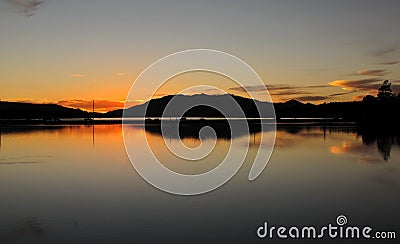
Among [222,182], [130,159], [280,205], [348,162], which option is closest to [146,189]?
[222,182]

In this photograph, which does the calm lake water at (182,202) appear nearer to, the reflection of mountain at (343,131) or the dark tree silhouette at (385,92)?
the reflection of mountain at (343,131)

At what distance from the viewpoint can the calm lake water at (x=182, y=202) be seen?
11.3m

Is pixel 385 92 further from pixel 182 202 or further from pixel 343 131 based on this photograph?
pixel 182 202

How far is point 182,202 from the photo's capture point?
49.5 ft

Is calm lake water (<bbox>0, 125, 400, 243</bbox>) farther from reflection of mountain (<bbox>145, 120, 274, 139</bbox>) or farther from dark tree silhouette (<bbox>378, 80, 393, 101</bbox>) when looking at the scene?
dark tree silhouette (<bbox>378, 80, 393, 101</bbox>)

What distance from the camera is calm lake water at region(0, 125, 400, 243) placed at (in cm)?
1129

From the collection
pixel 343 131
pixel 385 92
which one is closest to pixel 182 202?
pixel 343 131

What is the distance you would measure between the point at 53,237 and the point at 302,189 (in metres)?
10.4

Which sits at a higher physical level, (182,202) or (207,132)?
(207,132)

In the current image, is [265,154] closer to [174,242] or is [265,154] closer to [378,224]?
[378,224]

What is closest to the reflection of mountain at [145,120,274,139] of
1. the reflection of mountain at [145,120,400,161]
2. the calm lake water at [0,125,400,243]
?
the reflection of mountain at [145,120,400,161]

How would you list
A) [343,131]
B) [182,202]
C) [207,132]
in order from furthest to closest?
[343,131], [207,132], [182,202]

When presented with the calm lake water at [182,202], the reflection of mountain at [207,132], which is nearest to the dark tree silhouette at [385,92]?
the reflection of mountain at [207,132]

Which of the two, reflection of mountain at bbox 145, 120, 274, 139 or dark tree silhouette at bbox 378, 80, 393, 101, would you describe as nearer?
reflection of mountain at bbox 145, 120, 274, 139
